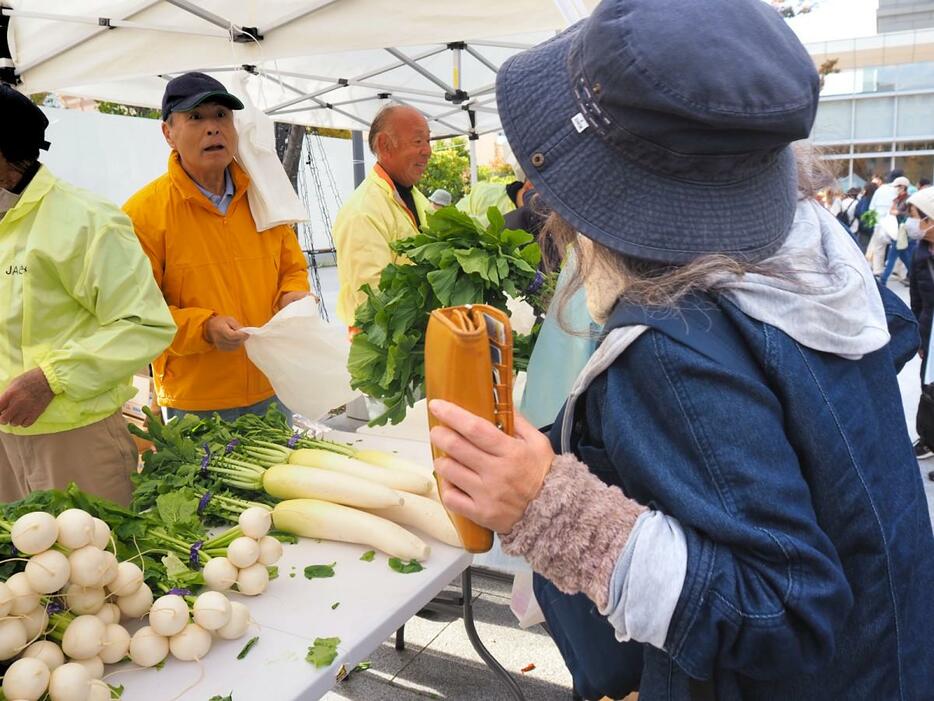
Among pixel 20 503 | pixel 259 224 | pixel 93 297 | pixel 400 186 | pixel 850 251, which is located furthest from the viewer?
pixel 400 186

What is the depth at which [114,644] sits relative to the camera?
1.31m

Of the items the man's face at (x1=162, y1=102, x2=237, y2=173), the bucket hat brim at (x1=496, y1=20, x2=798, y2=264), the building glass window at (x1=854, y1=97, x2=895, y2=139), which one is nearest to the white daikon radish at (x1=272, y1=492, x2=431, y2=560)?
the bucket hat brim at (x1=496, y1=20, x2=798, y2=264)

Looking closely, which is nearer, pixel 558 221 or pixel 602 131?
pixel 602 131

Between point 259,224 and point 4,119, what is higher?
point 4,119

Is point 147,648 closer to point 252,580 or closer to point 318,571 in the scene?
point 252,580

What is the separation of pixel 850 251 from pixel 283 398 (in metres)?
2.15

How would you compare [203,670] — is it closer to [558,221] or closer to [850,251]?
[558,221]

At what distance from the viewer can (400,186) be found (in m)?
3.80

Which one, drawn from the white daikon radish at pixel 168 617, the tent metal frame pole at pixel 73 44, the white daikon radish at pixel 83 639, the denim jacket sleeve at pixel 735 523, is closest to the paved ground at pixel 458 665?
the white daikon radish at pixel 168 617

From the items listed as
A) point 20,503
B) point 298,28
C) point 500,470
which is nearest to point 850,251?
point 500,470

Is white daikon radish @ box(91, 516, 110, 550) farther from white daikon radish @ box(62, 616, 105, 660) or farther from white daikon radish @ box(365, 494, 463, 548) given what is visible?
white daikon radish @ box(365, 494, 463, 548)

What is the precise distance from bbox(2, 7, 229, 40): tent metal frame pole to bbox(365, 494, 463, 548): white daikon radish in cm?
313

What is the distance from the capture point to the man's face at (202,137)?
9.20 feet

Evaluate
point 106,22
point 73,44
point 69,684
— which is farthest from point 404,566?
point 73,44
